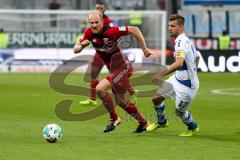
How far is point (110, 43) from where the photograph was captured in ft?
43.2

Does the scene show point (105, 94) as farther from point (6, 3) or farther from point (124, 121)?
point (6, 3)

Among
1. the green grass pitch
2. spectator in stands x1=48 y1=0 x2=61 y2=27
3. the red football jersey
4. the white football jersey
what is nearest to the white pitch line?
the green grass pitch

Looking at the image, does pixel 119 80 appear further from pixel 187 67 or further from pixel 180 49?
pixel 180 49

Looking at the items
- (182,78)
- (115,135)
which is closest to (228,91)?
(182,78)

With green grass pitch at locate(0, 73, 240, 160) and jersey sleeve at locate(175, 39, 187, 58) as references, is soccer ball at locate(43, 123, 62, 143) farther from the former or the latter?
jersey sleeve at locate(175, 39, 187, 58)

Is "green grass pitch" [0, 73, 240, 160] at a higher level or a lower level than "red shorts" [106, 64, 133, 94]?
lower

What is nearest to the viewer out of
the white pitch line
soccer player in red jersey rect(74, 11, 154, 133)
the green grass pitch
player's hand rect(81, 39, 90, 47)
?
the green grass pitch

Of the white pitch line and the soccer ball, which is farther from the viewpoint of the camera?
the white pitch line

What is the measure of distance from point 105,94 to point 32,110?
4609mm

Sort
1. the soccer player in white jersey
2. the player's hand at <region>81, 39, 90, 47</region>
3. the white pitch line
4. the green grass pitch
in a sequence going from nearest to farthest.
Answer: the green grass pitch → the soccer player in white jersey → the player's hand at <region>81, 39, 90, 47</region> → the white pitch line

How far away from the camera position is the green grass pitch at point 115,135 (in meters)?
10.4

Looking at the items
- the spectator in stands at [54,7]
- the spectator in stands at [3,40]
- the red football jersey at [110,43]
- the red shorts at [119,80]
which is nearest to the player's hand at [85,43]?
the red football jersey at [110,43]

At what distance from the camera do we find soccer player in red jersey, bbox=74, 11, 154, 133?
12.9 meters

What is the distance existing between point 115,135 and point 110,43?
1607 millimetres
